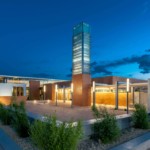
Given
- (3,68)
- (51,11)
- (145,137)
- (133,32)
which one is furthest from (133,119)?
(3,68)

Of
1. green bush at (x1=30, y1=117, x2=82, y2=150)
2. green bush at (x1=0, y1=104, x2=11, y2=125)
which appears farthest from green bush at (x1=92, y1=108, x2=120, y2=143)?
green bush at (x1=0, y1=104, x2=11, y2=125)

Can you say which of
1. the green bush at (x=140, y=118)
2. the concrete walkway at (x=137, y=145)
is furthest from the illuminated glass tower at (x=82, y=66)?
the concrete walkway at (x=137, y=145)

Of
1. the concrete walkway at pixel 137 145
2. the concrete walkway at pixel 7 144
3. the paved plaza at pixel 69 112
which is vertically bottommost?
the paved plaza at pixel 69 112

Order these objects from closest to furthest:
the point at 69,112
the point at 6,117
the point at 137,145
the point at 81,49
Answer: the point at 137,145 < the point at 6,117 < the point at 69,112 < the point at 81,49

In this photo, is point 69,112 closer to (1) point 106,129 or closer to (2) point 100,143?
(1) point 106,129

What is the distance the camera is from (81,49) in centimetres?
2120

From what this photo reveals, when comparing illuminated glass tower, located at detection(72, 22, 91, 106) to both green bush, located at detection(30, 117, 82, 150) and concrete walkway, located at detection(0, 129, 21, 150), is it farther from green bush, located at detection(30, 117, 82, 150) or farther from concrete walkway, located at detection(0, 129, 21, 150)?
green bush, located at detection(30, 117, 82, 150)

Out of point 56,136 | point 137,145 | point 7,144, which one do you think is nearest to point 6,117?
point 7,144

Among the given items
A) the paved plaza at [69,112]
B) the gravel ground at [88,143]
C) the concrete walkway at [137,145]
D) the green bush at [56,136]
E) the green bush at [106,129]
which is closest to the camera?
the green bush at [56,136]

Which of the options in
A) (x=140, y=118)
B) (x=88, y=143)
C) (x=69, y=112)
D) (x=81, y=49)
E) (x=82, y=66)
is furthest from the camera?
(x=81, y=49)

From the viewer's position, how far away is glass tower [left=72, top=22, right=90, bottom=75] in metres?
21.1

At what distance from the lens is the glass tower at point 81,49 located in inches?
832

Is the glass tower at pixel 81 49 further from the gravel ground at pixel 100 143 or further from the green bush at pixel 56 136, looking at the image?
the green bush at pixel 56 136

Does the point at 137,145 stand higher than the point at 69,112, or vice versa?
the point at 137,145
